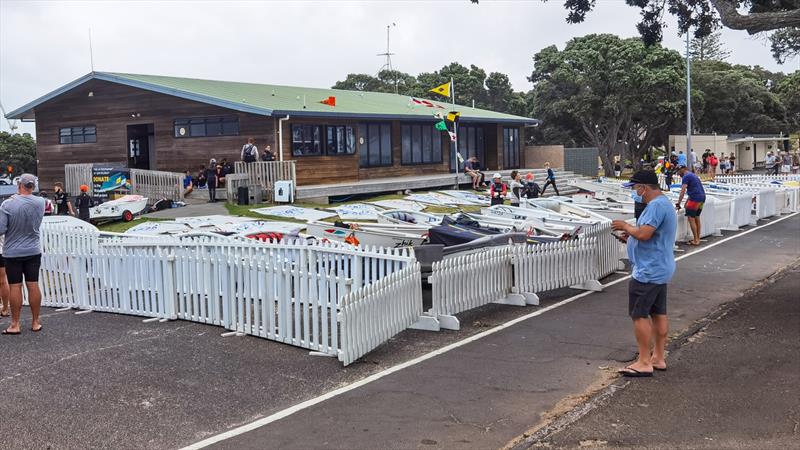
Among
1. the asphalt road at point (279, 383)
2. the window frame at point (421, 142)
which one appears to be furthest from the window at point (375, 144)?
the asphalt road at point (279, 383)

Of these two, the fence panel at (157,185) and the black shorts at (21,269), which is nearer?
the black shorts at (21,269)

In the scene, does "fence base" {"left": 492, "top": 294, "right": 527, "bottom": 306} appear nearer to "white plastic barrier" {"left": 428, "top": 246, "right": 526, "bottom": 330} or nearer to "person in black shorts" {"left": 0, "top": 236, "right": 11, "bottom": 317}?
"white plastic barrier" {"left": 428, "top": 246, "right": 526, "bottom": 330}

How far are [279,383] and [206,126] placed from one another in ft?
74.8

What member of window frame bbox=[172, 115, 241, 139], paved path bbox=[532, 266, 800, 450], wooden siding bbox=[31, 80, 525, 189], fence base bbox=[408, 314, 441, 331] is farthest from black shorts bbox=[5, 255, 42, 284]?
A: window frame bbox=[172, 115, 241, 139]

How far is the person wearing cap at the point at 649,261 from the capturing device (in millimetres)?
7277

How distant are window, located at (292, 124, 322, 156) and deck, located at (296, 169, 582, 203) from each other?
4.33 ft

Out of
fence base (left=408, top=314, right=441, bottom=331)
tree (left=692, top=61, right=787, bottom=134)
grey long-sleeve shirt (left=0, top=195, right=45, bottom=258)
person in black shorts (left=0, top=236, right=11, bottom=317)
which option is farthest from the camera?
tree (left=692, top=61, right=787, bottom=134)

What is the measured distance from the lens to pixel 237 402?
6812mm

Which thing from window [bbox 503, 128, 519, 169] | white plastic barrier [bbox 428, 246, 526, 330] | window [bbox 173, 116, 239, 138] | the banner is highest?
window [bbox 173, 116, 239, 138]

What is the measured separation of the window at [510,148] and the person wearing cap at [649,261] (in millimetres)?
34610

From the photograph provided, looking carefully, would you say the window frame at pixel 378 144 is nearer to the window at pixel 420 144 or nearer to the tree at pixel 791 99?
the window at pixel 420 144

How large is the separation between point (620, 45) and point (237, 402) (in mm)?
44293

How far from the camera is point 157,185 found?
27.4 metres

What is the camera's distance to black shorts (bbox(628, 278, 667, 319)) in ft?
24.1
